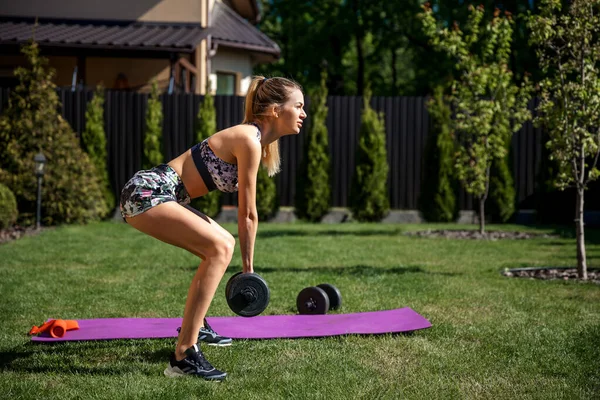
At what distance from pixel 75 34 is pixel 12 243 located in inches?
323

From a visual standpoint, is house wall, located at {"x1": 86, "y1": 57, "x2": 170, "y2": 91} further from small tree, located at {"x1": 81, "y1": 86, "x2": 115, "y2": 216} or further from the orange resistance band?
the orange resistance band

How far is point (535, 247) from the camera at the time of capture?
1097 cm

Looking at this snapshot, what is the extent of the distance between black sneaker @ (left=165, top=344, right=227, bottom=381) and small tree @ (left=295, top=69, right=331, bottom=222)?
10.8 metres

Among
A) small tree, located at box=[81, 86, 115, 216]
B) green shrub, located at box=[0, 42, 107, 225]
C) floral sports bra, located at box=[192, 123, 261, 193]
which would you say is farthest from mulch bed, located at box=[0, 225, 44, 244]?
floral sports bra, located at box=[192, 123, 261, 193]

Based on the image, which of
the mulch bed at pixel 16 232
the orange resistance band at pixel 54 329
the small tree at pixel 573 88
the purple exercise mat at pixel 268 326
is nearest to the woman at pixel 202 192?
the purple exercise mat at pixel 268 326

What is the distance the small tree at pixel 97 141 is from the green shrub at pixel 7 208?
271 centimetres

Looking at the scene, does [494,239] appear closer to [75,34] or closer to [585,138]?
[585,138]

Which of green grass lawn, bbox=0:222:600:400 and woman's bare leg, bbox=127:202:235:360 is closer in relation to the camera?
green grass lawn, bbox=0:222:600:400

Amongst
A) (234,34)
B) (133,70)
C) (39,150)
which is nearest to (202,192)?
(39,150)

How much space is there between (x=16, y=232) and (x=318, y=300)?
7537mm

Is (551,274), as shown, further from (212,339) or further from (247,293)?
(247,293)

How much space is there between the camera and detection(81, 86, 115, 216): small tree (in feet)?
49.0

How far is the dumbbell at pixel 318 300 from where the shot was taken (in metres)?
6.23

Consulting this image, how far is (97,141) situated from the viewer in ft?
49.2
